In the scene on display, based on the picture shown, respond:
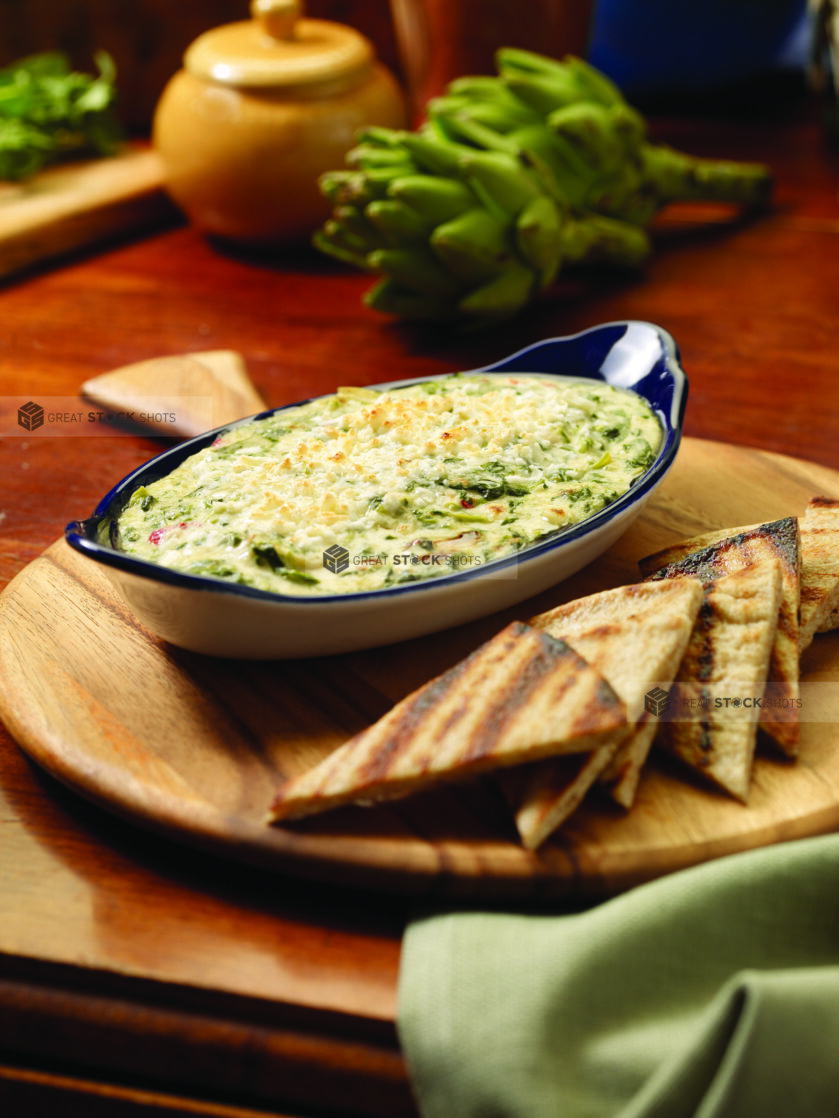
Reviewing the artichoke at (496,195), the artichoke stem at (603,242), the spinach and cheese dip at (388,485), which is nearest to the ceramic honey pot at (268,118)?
the artichoke at (496,195)

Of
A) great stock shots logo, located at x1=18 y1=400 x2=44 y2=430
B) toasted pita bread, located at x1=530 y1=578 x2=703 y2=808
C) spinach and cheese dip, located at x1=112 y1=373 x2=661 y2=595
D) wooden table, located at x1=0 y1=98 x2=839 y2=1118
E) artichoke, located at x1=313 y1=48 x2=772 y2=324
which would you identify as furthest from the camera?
artichoke, located at x1=313 y1=48 x2=772 y2=324

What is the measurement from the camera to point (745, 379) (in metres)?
2.52

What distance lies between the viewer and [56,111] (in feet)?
12.4

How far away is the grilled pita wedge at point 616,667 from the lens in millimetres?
1158

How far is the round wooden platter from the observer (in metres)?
1.15

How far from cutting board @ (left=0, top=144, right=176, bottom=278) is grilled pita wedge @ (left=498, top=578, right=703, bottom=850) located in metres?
2.43

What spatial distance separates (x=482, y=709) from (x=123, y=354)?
1.83 metres

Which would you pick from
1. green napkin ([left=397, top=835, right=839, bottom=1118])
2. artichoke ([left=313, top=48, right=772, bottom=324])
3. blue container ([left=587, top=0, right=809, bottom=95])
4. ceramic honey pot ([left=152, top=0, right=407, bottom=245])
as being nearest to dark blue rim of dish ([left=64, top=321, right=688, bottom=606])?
green napkin ([left=397, top=835, right=839, bottom=1118])

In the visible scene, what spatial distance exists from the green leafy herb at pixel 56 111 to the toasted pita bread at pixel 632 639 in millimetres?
2969

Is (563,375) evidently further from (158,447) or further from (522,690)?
(522,690)

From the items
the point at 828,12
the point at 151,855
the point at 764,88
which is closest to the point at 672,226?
the point at 828,12

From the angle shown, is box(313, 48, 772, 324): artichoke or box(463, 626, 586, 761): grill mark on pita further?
box(313, 48, 772, 324): artichoke

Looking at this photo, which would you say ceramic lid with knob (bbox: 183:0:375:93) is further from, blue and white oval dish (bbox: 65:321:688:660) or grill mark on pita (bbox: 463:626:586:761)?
grill mark on pita (bbox: 463:626:586:761)

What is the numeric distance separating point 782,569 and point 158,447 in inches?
51.5
